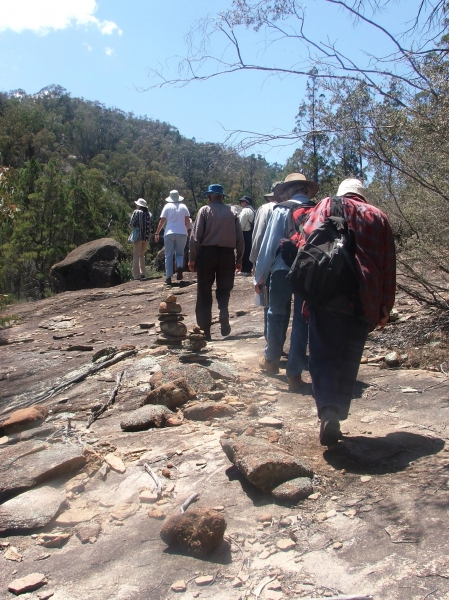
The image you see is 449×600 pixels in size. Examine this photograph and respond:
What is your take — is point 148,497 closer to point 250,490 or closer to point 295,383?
point 250,490

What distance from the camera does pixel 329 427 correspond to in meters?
3.40

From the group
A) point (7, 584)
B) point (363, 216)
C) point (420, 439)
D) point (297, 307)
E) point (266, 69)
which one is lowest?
point (7, 584)

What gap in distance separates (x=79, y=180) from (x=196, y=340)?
36.7 metres

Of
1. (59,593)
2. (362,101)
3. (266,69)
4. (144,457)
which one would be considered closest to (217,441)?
(144,457)

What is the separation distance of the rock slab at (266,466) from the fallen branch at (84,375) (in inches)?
104

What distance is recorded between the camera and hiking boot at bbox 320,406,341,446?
11.2 feet

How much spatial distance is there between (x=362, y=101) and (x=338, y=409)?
2.69 meters

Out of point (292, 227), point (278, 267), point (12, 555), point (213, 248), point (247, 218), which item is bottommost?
point (12, 555)

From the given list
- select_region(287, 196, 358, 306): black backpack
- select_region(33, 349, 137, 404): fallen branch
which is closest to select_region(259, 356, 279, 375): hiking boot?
select_region(33, 349, 137, 404): fallen branch

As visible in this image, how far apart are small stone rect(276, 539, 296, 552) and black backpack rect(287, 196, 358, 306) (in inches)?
52.9

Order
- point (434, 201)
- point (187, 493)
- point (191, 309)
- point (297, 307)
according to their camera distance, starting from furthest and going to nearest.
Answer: point (191, 309) → point (434, 201) → point (297, 307) → point (187, 493)

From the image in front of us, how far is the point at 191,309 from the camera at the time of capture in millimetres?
9656

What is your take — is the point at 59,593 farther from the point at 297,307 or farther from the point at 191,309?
the point at 191,309

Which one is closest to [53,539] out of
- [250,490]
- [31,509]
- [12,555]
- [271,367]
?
[12,555]
